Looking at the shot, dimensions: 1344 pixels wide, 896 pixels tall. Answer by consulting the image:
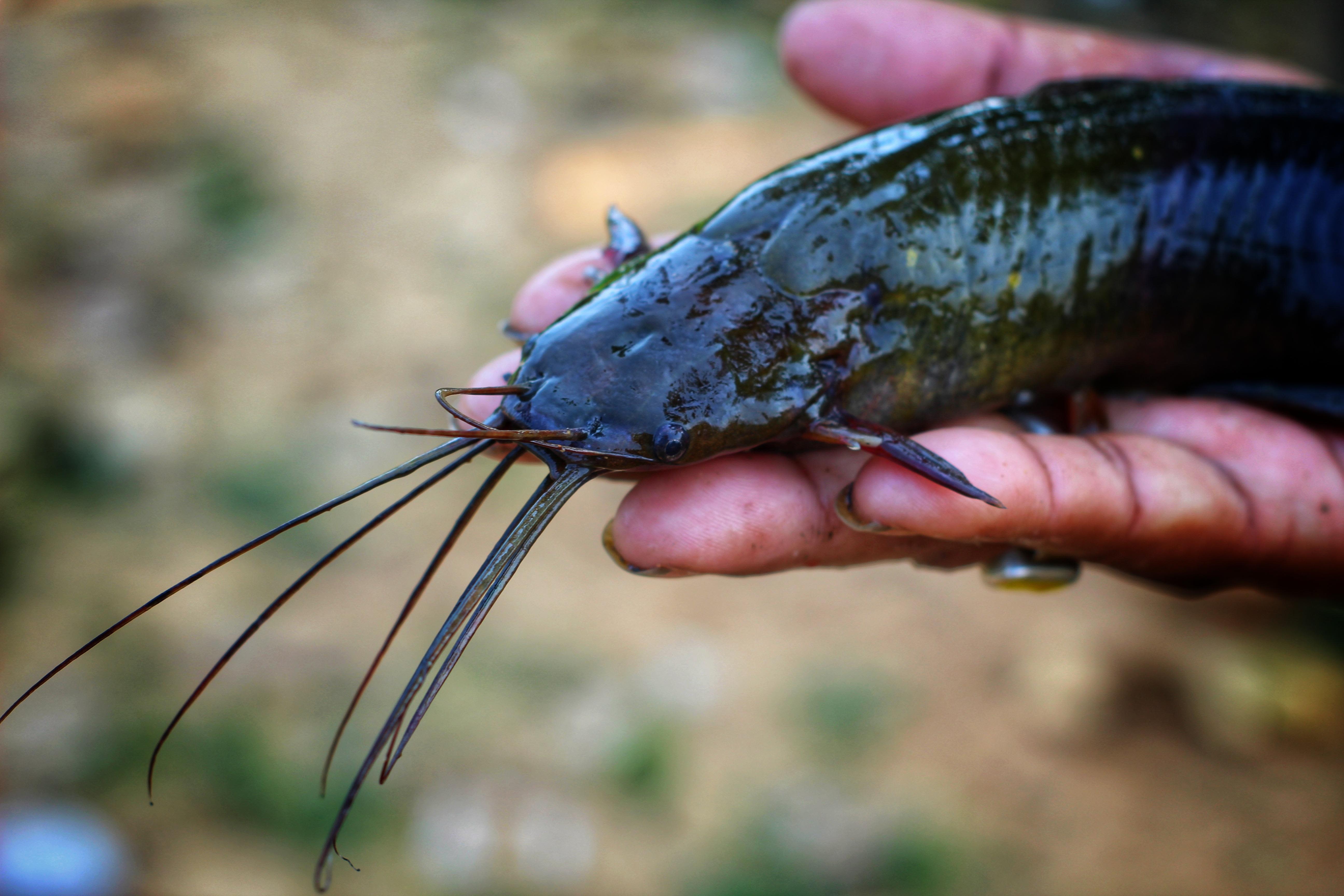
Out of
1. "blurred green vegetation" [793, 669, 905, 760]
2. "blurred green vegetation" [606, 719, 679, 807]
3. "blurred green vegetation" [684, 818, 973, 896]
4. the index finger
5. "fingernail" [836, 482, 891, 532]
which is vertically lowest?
"blurred green vegetation" [684, 818, 973, 896]

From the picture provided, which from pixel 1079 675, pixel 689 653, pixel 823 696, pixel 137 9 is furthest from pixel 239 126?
pixel 1079 675

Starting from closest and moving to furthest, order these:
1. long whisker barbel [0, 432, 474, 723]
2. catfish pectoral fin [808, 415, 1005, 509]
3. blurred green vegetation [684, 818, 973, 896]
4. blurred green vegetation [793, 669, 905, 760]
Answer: long whisker barbel [0, 432, 474, 723] → catfish pectoral fin [808, 415, 1005, 509] → blurred green vegetation [684, 818, 973, 896] → blurred green vegetation [793, 669, 905, 760]

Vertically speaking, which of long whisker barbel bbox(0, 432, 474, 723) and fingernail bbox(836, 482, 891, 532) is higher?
long whisker barbel bbox(0, 432, 474, 723)

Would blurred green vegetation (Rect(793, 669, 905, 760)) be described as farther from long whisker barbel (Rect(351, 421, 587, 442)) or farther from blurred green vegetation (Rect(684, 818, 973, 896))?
long whisker barbel (Rect(351, 421, 587, 442))

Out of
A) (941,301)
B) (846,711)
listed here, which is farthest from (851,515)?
(846,711)

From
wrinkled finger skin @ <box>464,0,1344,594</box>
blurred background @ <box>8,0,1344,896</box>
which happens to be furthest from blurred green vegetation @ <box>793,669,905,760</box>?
wrinkled finger skin @ <box>464,0,1344,594</box>
